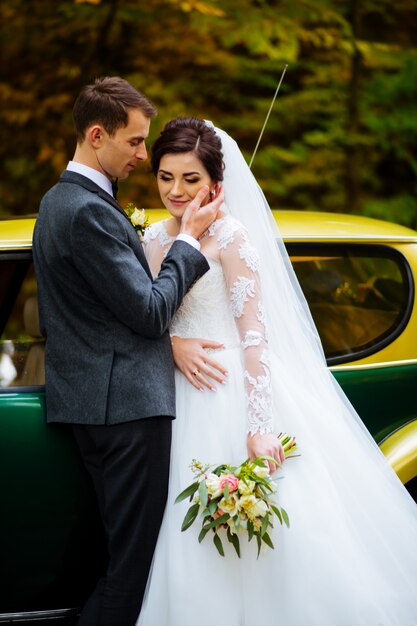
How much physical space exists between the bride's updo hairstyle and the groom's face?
0.20 metres

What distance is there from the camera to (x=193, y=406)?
2.73m

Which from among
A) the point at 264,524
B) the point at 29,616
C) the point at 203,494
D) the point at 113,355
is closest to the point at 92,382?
the point at 113,355

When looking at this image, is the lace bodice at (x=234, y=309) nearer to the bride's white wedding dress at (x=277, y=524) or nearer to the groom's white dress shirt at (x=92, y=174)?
the bride's white wedding dress at (x=277, y=524)

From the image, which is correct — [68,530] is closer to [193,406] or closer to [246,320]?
[193,406]

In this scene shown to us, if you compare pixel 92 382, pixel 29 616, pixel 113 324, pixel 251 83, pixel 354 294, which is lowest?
pixel 29 616

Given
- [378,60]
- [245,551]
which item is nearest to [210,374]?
[245,551]

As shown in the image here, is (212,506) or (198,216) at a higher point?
(198,216)

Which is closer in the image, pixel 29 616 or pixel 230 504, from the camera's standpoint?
pixel 230 504

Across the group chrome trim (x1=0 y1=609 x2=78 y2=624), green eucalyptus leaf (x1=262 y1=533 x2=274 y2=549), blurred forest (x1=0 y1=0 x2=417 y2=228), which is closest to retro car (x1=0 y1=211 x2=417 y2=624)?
chrome trim (x1=0 y1=609 x2=78 y2=624)

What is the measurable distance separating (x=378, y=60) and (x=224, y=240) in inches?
217

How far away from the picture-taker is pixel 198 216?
268 centimetres

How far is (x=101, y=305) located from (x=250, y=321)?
0.52 m

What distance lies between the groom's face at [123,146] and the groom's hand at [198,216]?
0.24 metres

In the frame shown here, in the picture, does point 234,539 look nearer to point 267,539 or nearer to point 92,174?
point 267,539
